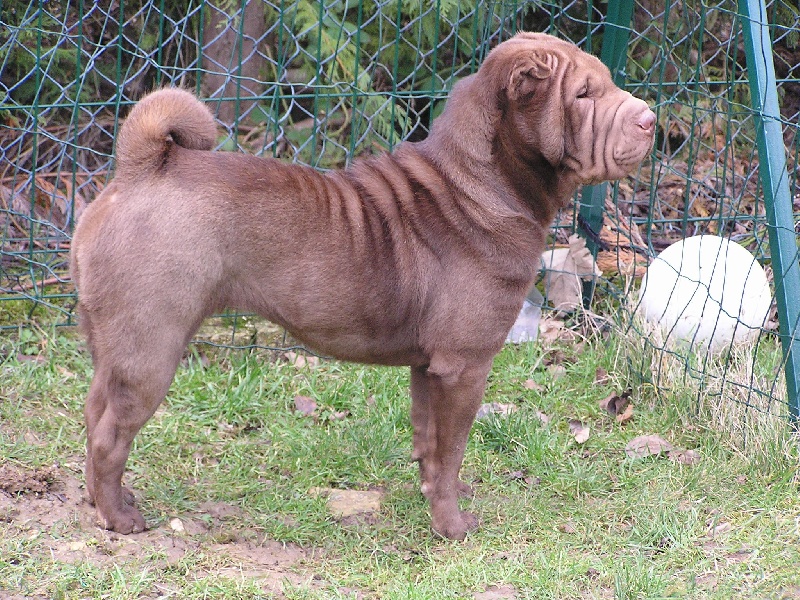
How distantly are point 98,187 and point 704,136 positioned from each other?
4.24 meters

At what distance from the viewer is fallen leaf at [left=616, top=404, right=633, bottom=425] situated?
4827 mm

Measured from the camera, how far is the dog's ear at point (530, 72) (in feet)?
11.3

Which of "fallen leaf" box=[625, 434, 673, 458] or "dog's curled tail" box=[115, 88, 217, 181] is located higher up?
"dog's curled tail" box=[115, 88, 217, 181]

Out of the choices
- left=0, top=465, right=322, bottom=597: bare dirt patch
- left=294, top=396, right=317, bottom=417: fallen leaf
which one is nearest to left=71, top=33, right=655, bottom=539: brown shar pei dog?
left=0, top=465, right=322, bottom=597: bare dirt patch

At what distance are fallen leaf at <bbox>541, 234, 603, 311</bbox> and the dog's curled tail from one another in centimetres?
264

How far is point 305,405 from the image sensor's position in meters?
4.91

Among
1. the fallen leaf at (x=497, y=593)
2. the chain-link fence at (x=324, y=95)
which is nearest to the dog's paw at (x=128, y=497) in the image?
the fallen leaf at (x=497, y=593)

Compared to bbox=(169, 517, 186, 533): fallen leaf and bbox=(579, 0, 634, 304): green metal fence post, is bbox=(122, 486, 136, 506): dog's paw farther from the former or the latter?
Answer: bbox=(579, 0, 634, 304): green metal fence post

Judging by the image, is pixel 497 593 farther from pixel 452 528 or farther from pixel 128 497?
pixel 128 497

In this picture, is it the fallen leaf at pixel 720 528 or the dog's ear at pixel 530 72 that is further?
the fallen leaf at pixel 720 528

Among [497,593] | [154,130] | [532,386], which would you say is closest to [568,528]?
[497,593]

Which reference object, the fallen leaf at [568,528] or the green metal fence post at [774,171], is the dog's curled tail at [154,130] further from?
the green metal fence post at [774,171]

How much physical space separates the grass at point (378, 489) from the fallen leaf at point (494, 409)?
0.30 feet

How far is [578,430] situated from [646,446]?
1.15ft
